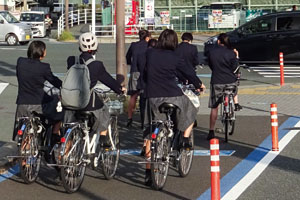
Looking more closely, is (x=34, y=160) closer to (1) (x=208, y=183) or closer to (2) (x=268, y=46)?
(1) (x=208, y=183)

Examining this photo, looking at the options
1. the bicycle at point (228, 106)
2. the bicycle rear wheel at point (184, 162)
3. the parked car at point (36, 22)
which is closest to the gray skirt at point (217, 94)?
the bicycle at point (228, 106)

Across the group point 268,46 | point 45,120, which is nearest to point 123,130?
point 45,120

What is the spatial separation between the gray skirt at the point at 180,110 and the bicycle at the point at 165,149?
0.23 feet

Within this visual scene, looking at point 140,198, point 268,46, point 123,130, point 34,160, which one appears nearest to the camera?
point 140,198

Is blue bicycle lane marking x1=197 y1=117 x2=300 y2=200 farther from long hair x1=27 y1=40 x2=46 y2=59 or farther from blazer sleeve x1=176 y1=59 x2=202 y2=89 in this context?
long hair x1=27 y1=40 x2=46 y2=59

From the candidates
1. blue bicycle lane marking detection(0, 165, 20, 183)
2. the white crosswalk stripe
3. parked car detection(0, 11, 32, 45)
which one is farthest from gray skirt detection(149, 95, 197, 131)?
parked car detection(0, 11, 32, 45)

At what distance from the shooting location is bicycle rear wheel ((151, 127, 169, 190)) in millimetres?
8234

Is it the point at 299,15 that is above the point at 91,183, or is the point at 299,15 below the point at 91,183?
above

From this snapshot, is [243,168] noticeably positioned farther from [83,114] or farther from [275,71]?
[275,71]

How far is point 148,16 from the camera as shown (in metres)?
43.4

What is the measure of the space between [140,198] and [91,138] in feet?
3.33

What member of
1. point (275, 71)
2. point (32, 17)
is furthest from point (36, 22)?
point (275, 71)

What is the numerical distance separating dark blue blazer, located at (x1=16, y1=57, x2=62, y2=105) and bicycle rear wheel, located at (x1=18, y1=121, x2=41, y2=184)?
0.39 m

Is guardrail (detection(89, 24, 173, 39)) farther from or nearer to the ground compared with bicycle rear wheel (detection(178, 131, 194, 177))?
farther from the ground
